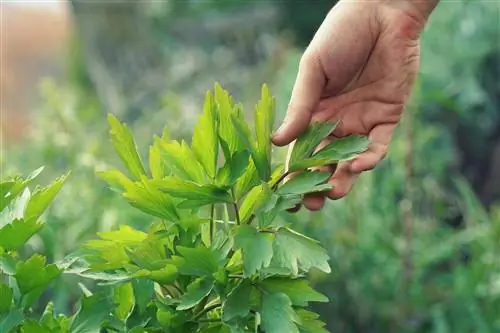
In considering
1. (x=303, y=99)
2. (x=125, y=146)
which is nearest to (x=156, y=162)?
(x=125, y=146)

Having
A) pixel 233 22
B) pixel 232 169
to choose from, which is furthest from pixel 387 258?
pixel 233 22

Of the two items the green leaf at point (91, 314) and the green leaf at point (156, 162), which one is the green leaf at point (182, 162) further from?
the green leaf at point (91, 314)

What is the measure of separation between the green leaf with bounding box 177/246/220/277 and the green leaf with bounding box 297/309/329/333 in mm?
81

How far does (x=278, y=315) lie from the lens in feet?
2.27

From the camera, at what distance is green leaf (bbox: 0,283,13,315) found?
730mm

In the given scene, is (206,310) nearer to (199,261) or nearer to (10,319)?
(199,261)

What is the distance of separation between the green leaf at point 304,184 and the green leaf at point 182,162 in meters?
0.07

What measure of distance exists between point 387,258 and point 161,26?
364cm

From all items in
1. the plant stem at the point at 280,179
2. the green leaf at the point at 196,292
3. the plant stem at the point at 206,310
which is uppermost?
the plant stem at the point at 280,179

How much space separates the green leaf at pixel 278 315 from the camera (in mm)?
688

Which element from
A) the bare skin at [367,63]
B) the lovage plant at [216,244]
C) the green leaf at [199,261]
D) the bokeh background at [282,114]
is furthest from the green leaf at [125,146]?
the bokeh background at [282,114]

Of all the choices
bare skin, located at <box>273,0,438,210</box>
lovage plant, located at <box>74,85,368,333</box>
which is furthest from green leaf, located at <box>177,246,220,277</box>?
bare skin, located at <box>273,0,438,210</box>

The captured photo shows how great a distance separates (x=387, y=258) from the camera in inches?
78.0

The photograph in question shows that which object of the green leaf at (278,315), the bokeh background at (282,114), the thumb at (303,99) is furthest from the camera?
the bokeh background at (282,114)
